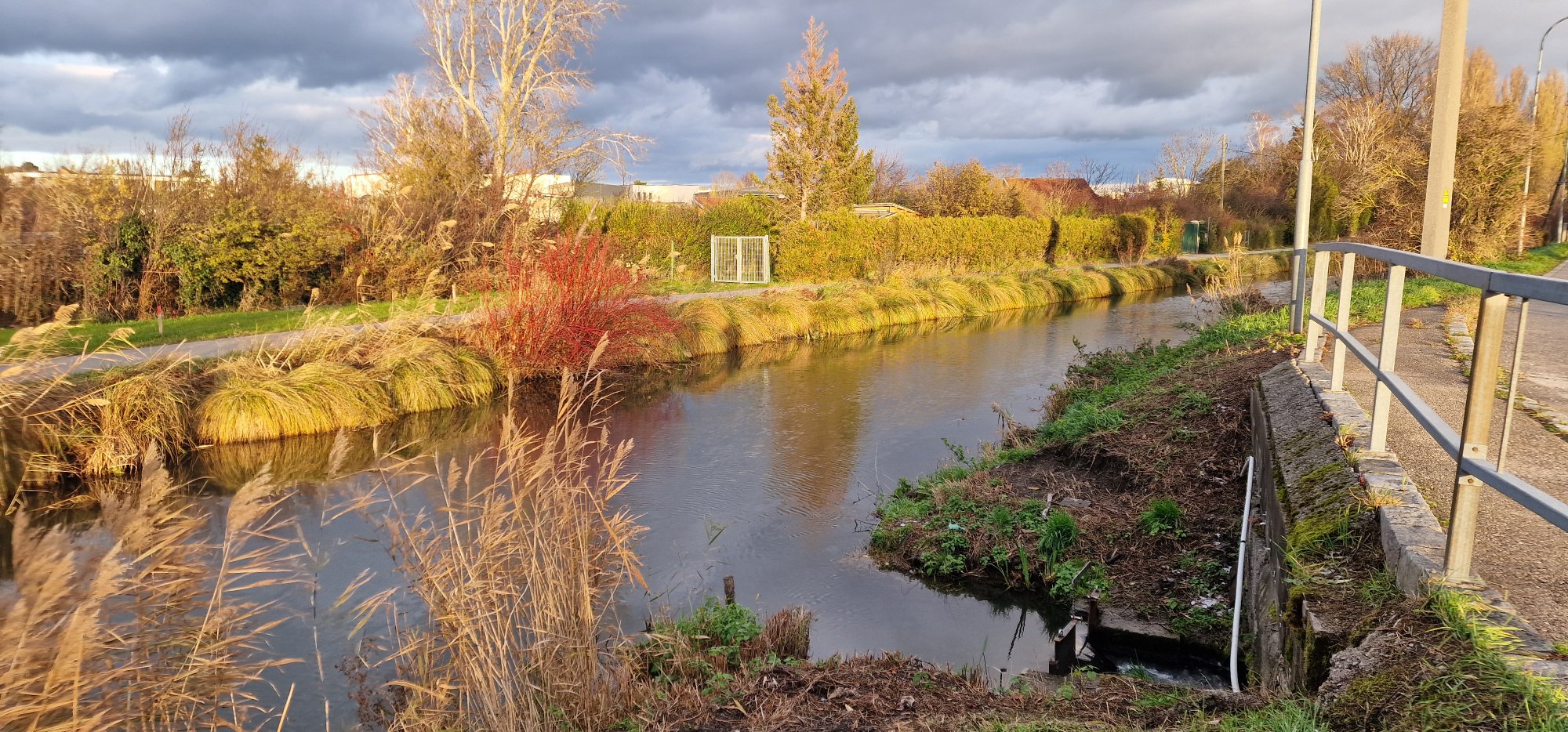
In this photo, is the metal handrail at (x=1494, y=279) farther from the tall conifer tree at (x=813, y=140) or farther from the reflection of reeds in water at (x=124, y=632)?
the tall conifer tree at (x=813, y=140)

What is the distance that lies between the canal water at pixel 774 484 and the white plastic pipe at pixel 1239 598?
312 millimetres

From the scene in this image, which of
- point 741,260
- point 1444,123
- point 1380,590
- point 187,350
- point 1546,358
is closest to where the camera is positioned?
point 1380,590

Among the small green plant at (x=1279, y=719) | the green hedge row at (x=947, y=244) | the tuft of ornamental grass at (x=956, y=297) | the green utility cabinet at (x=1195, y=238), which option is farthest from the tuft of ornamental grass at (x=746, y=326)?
the green utility cabinet at (x=1195, y=238)

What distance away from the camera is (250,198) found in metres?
17.2

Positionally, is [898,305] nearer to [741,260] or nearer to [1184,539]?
[741,260]

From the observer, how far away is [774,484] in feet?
28.7

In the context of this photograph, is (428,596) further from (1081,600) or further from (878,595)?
(1081,600)

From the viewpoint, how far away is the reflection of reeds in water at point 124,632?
2.83 meters

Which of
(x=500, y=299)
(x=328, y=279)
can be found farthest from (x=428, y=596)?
(x=328, y=279)

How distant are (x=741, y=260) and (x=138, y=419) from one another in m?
17.3

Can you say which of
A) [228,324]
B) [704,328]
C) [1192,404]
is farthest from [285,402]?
[1192,404]

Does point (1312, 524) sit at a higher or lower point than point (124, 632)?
higher

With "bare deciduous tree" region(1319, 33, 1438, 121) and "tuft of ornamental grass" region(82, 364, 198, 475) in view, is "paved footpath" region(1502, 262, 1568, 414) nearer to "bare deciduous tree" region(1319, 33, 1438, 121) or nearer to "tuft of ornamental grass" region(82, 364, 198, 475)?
"tuft of ornamental grass" region(82, 364, 198, 475)

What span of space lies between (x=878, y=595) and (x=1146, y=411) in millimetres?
3578
